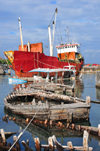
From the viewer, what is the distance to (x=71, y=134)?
507 inches

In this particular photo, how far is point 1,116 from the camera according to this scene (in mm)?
17766

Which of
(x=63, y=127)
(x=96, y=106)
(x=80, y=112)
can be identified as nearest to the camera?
(x=63, y=127)

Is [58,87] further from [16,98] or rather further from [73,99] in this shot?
[73,99]

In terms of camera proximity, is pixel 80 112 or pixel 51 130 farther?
pixel 80 112

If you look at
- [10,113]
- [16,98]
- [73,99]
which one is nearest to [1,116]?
[10,113]

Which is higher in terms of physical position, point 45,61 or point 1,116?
point 45,61

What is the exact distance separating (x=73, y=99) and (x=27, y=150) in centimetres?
987

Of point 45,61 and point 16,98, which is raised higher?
point 45,61

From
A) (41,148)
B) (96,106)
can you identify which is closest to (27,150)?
(41,148)

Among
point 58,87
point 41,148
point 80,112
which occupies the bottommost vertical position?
point 41,148

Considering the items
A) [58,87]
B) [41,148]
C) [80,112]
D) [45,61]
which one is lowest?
[41,148]

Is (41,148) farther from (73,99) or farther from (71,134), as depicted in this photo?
(73,99)

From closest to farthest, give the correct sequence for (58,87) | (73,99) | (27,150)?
(27,150), (73,99), (58,87)

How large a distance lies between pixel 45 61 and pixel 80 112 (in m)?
35.4
